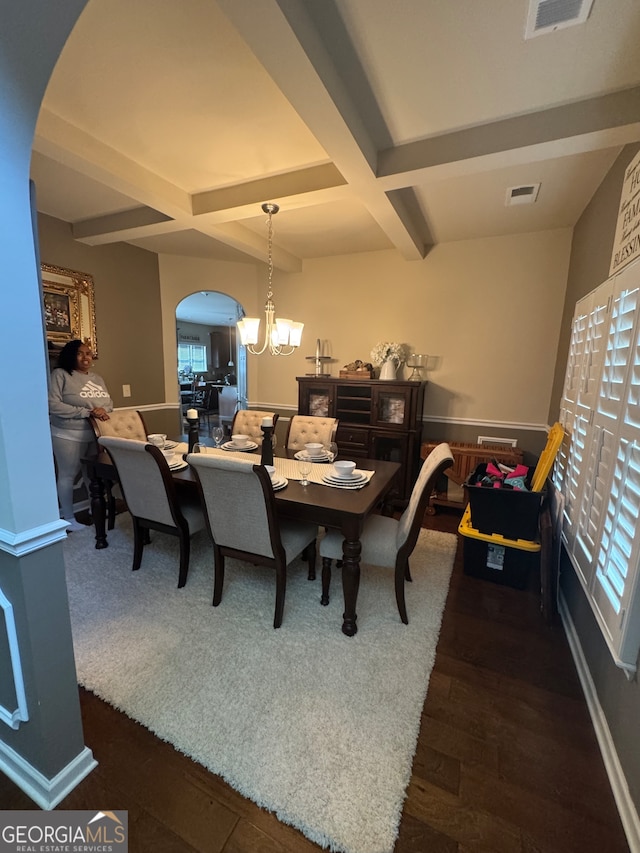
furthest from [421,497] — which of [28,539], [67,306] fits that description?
[67,306]

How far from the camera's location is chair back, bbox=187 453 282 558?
1768 millimetres

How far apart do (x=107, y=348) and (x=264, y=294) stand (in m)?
1.97

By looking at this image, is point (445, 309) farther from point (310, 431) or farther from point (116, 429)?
point (116, 429)

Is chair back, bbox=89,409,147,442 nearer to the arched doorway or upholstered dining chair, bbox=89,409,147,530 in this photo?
upholstered dining chair, bbox=89,409,147,530

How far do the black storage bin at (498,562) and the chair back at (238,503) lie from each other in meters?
1.39

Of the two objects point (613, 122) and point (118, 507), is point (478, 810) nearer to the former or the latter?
point (613, 122)

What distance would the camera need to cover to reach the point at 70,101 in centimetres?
183

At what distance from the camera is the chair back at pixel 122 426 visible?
117 inches

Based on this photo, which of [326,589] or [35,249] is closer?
[35,249]

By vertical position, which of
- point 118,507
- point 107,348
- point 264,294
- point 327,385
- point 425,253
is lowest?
point 118,507

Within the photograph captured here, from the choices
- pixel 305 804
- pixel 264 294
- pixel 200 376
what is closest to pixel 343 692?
pixel 305 804

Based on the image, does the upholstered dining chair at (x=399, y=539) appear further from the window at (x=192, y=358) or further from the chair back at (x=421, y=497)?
the window at (x=192, y=358)

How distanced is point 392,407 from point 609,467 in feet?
7.57

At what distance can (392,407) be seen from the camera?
374 centimetres
